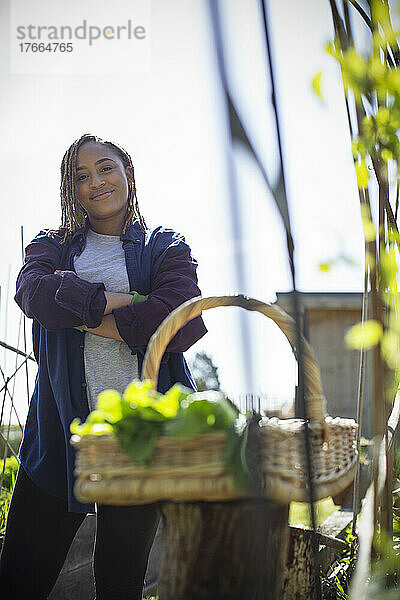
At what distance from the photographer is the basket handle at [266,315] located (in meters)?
0.61

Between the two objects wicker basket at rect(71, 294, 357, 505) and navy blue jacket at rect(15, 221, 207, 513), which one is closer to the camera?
wicker basket at rect(71, 294, 357, 505)

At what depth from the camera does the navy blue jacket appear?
42.4 inches

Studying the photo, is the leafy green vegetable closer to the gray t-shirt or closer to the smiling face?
the gray t-shirt

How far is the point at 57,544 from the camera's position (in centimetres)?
109

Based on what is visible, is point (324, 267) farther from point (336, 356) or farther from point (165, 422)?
point (336, 356)

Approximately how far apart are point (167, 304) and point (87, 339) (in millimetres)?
203

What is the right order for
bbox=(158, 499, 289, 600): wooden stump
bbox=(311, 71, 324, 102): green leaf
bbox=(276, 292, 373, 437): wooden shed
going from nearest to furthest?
1. bbox=(311, 71, 324, 102): green leaf
2. bbox=(158, 499, 289, 600): wooden stump
3. bbox=(276, 292, 373, 437): wooden shed

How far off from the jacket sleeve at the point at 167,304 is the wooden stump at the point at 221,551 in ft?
1.66

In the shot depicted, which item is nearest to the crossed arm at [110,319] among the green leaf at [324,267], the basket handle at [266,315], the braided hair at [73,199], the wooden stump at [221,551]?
the braided hair at [73,199]

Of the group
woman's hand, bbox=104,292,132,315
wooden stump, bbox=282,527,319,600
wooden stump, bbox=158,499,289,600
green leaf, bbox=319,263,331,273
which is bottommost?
wooden stump, bbox=282,527,319,600

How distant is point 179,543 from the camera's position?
1.92ft

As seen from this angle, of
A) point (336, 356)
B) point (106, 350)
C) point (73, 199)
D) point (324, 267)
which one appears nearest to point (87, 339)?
point (106, 350)

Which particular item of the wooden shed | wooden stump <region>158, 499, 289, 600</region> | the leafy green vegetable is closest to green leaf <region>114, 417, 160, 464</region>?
the leafy green vegetable

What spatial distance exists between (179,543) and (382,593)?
220 mm
